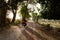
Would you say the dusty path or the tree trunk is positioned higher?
the tree trunk

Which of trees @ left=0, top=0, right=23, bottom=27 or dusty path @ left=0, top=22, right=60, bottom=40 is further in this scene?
trees @ left=0, top=0, right=23, bottom=27

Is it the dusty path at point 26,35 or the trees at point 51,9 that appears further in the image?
the trees at point 51,9

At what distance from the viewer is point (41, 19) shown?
21188 millimetres

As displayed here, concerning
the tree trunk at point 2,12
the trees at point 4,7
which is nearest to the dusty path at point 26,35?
the tree trunk at point 2,12

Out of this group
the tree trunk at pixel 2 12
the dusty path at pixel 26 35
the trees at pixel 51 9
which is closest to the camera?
the dusty path at pixel 26 35

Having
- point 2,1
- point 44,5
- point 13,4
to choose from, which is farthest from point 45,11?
point 2,1

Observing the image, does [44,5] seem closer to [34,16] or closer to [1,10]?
[34,16]

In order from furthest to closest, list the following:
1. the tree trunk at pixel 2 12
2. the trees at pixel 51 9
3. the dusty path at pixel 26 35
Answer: the trees at pixel 51 9 → the tree trunk at pixel 2 12 → the dusty path at pixel 26 35

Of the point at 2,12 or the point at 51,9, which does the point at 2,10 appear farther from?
the point at 51,9

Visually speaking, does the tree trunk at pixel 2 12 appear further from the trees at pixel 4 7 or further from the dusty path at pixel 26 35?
the dusty path at pixel 26 35

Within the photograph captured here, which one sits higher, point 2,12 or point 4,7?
point 4,7

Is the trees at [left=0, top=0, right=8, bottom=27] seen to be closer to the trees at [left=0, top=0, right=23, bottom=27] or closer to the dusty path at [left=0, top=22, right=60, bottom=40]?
the trees at [left=0, top=0, right=23, bottom=27]

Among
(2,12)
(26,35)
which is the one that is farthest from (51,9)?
(26,35)

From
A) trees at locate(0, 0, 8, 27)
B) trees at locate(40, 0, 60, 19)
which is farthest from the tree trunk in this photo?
trees at locate(40, 0, 60, 19)
